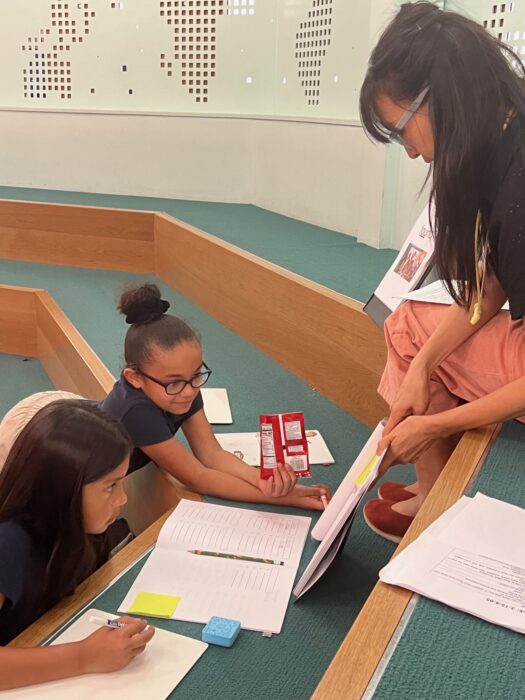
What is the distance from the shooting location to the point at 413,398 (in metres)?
1.37

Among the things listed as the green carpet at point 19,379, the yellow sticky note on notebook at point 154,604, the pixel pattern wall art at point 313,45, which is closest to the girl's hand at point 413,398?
the yellow sticky note on notebook at point 154,604

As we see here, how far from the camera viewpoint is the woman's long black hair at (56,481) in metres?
1.20

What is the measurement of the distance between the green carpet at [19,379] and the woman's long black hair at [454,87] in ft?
6.76

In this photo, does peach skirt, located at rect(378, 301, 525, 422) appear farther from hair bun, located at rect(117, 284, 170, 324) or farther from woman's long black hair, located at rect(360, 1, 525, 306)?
hair bun, located at rect(117, 284, 170, 324)

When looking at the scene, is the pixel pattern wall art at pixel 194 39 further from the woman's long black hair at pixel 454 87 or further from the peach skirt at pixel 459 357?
the woman's long black hair at pixel 454 87

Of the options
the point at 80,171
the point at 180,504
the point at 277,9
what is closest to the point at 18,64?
the point at 80,171

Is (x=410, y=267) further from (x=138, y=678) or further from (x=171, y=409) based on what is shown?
(x=138, y=678)

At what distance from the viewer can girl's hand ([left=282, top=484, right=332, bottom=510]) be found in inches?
61.4

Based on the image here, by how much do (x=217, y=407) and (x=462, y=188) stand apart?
1181 mm

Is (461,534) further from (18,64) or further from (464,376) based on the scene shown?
(18,64)

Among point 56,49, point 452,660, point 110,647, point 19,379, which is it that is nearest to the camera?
point 452,660

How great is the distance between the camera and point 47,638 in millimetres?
1148

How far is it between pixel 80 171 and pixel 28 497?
13.4 ft

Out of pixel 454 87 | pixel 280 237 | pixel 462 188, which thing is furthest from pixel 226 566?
pixel 280 237
